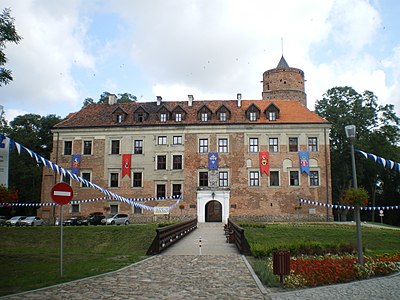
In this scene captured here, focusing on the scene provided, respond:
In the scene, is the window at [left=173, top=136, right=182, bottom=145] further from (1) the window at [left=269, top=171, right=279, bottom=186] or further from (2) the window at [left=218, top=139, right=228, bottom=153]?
(1) the window at [left=269, top=171, right=279, bottom=186]

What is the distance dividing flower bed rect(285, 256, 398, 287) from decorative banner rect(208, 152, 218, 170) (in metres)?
28.4

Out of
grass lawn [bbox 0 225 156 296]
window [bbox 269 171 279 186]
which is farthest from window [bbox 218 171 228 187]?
grass lawn [bbox 0 225 156 296]

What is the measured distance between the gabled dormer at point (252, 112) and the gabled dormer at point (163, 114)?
875 centimetres

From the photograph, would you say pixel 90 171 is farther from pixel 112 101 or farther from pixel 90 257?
pixel 90 257

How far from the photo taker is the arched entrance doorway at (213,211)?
136 ft

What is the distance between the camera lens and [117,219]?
125 ft

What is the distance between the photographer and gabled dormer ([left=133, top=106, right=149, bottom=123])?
43.8 metres

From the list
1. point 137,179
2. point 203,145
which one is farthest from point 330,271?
point 137,179

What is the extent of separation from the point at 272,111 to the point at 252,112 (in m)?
2.16

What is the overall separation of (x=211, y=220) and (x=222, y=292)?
1293 inches

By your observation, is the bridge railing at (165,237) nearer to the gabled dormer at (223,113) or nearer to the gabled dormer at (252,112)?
the gabled dormer at (223,113)

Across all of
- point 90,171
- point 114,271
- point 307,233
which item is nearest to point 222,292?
point 114,271

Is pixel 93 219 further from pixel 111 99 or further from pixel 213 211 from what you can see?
pixel 111 99

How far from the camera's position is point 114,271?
11.6 m
